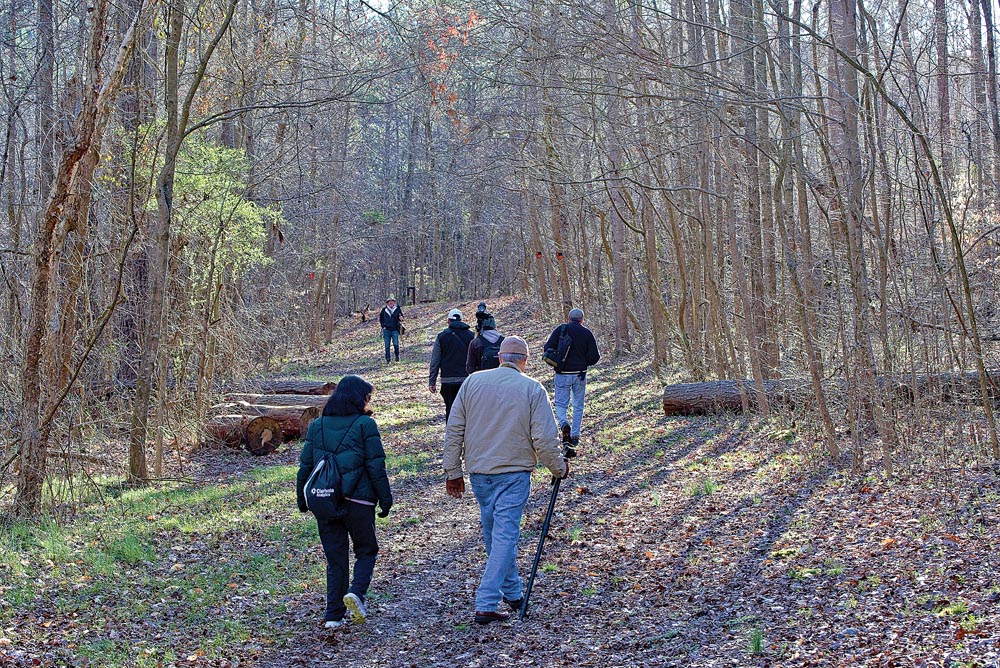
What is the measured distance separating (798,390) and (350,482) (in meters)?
8.10

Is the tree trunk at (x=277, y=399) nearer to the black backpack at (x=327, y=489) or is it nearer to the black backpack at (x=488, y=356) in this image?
the black backpack at (x=488, y=356)

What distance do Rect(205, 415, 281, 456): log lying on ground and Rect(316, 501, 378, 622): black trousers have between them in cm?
884

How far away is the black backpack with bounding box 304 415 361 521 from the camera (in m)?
6.25

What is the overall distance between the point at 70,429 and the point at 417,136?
49.3 meters

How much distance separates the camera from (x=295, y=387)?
63.2 ft

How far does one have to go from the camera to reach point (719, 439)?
45.4ft

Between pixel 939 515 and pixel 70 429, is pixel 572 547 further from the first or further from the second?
pixel 70 429

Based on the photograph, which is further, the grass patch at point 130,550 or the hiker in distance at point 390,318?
the hiker in distance at point 390,318

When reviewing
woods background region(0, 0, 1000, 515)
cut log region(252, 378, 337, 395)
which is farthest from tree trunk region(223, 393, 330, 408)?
cut log region(252, 378, 337, 395)

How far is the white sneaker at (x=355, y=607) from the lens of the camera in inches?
253

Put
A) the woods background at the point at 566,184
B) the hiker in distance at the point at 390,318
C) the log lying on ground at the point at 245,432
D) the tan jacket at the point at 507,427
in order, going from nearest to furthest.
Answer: the tan jacket at the point at 507,427 < the woods background at the point at 566,184 < the log lying on ground at the point at 245,432 < the hiker in distance at the point at 390,318

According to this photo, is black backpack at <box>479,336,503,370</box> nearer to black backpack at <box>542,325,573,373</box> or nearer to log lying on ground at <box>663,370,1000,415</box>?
black backpack at <box>542,325,573,373</box>


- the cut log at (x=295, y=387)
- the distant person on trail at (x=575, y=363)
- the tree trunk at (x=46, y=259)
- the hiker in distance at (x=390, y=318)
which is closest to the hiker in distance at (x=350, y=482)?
the tree trunk at (x=46, y=259)

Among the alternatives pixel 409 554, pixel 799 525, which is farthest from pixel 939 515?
pixel 409 554
